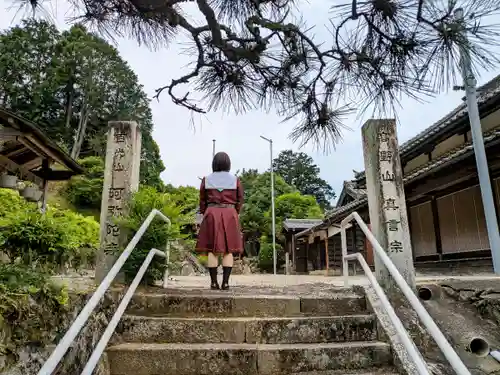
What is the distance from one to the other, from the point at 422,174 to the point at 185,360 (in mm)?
7675

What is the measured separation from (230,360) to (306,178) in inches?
1710

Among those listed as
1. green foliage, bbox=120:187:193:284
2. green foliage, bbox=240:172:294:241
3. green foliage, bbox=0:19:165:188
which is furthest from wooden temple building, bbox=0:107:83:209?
green foliage, bbox=240:172:294:241

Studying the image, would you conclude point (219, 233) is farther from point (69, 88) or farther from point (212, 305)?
point (69, 88)

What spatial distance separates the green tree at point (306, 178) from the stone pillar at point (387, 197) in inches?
1607

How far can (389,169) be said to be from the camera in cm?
398

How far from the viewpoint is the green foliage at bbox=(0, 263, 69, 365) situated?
216 centimetres

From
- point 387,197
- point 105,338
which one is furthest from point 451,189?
point 105,338

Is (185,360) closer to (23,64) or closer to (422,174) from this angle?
(422,174)

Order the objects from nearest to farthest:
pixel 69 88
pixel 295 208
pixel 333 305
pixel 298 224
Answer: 1. pixel 333 305
2. pixel 298 224
3. pixel 295 208
4. pixel 69 88

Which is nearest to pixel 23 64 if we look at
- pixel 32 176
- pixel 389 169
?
pixel 32 176

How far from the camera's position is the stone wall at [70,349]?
2123 mm

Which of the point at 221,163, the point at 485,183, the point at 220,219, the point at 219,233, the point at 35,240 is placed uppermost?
the point at 485,183

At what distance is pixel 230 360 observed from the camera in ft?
9.22

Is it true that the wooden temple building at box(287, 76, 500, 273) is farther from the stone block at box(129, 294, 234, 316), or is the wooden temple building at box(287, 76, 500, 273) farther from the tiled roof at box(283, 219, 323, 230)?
the tiled roof at box(283, 219, 323, 230)
